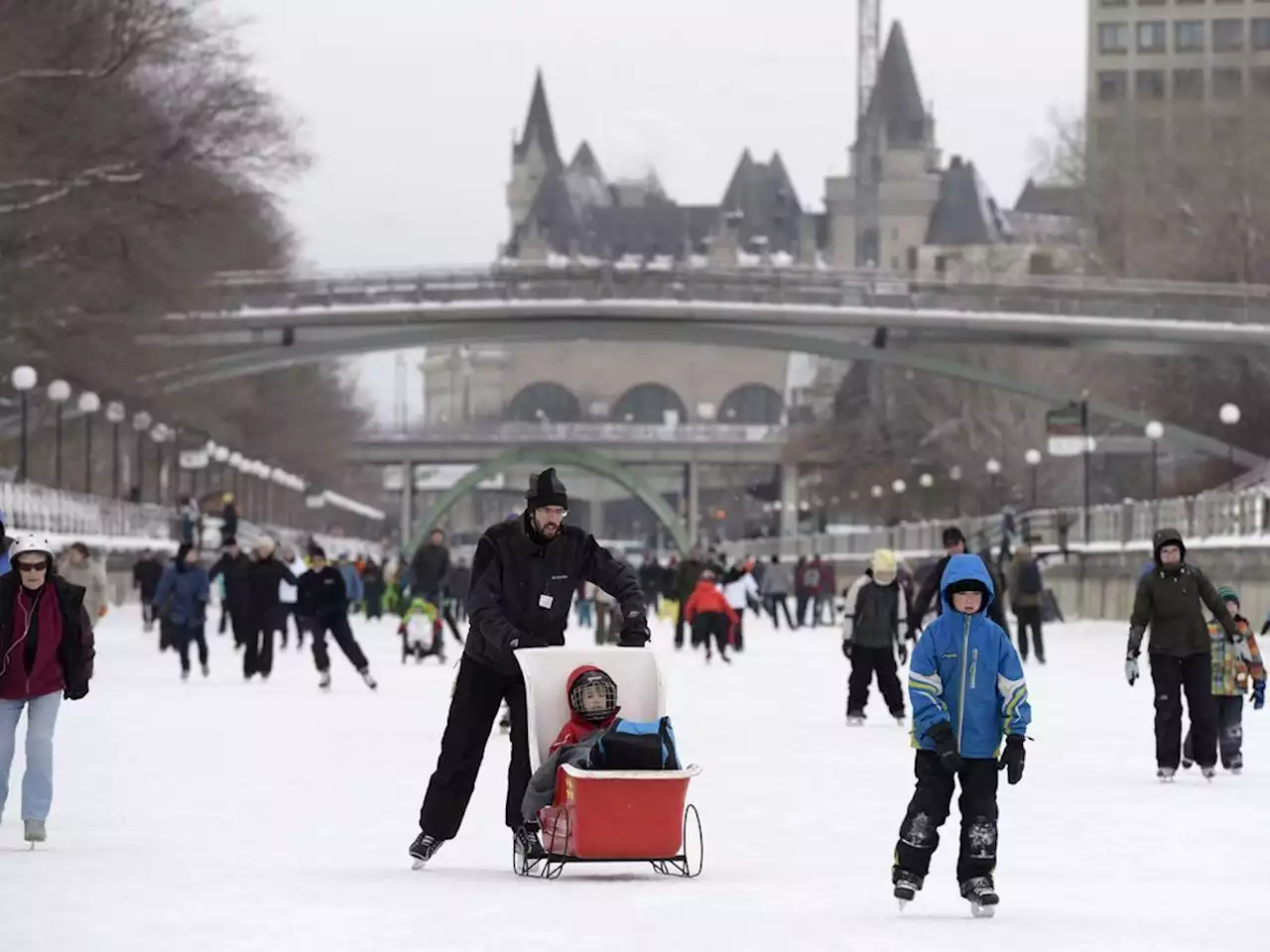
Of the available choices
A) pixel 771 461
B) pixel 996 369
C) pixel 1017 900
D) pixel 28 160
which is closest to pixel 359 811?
pixel 1017 900

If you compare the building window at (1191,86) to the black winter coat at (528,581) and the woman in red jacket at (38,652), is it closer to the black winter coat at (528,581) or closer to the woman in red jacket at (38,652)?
the woman in red jacket at (38,652)

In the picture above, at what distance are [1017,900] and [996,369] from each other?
75.9 meters

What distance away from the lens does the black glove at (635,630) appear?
10.5 m

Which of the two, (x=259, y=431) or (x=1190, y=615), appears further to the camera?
(x=259, y=431)

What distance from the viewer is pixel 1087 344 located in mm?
70750

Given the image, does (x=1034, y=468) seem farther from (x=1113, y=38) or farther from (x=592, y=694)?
(x=592, y=694)

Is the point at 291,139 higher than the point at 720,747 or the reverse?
higher

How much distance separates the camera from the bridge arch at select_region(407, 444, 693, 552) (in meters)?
117

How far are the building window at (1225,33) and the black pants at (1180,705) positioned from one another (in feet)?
373

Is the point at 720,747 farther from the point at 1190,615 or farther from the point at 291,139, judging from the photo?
the point at 291,139

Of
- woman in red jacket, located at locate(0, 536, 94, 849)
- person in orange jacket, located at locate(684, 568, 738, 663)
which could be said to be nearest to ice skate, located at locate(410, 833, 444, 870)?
woman in red jacket, located at locate(0, 536, 94, 849)

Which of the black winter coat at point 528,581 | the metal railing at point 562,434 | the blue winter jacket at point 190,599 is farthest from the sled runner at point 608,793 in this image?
the metal railing at point 562,434

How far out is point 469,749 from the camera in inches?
420

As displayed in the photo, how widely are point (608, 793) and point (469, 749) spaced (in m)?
0.71
